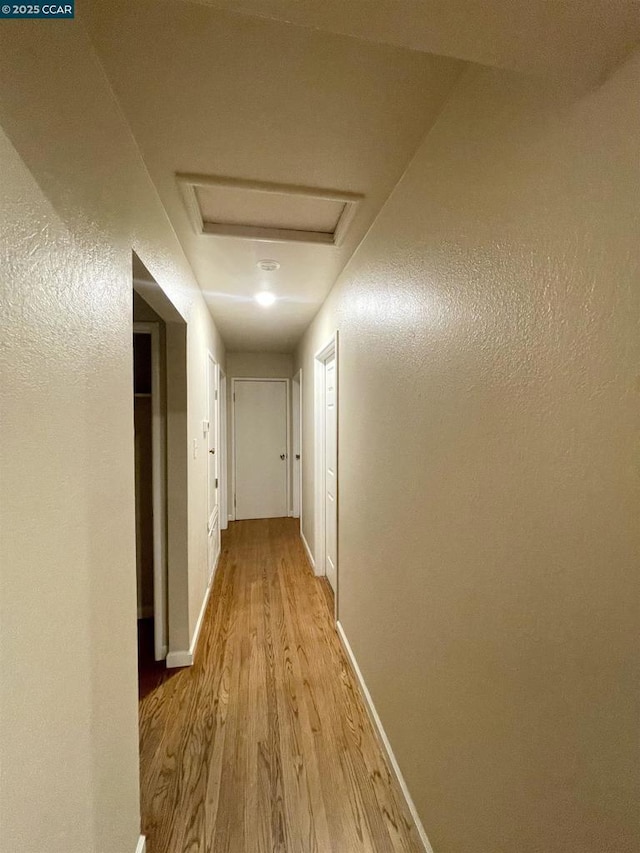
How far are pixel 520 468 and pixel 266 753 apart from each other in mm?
1677

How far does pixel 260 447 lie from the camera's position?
15.9ft

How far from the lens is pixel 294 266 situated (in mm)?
2100

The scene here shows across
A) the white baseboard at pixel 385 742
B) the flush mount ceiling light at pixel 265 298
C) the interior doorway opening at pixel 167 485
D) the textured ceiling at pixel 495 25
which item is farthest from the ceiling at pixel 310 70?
the white baseboard at pixel 385 742

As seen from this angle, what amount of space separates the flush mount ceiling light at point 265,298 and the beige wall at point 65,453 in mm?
1446

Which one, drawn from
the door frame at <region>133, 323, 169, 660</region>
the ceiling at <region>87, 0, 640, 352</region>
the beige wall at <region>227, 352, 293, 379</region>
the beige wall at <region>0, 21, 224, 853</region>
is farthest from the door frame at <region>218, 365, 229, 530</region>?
the beige wall at <region>0, 21, 224, 853</region>

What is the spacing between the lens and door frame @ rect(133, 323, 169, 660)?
2.05 m

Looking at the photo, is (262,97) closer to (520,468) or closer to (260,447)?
(520,468)

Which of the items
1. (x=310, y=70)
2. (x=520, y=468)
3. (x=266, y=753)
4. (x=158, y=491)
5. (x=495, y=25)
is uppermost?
(x=310, y=70)

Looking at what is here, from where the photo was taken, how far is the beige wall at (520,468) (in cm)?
56

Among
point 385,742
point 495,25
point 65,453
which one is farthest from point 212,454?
point 495,25

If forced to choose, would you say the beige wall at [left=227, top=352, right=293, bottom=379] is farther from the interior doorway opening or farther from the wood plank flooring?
the wood plank flooring

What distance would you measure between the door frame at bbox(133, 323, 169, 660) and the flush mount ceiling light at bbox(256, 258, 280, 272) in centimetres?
70

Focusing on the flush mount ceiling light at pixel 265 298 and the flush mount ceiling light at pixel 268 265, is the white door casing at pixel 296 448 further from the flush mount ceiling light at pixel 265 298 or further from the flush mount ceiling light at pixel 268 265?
the flush mount ceiling light at pixel 268 265

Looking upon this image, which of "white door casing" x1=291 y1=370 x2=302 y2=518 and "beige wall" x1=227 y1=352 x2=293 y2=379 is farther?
"beige wall" x1=227 y1=352 x2=293 y2=379
